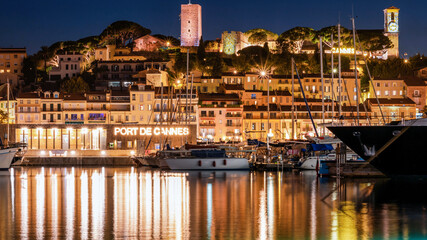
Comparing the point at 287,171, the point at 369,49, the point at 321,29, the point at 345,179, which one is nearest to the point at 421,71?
the point at 369,49

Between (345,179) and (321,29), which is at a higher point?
(321,29)

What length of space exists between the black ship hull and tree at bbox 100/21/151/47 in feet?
314

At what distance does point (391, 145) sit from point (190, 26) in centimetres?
9183

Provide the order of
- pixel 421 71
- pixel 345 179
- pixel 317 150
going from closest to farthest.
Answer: pixel 345 179 → pixel 317 150 → pixel 421 71

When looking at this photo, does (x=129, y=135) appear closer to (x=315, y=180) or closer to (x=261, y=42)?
(x=315, y=180)

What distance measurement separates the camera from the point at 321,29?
128750 millimetres

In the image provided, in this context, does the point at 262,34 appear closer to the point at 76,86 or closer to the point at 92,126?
the point at 76,86

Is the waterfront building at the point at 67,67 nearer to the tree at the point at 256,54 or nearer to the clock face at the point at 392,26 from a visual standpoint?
the tree at the point at 256,54

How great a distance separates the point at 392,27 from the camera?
142m

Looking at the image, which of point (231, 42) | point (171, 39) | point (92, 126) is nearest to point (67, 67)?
point (171, 39)

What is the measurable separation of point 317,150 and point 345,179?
917cm

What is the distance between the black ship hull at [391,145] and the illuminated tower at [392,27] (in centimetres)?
9606

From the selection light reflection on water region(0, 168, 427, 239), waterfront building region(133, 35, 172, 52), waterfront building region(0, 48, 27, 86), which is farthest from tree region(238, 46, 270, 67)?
light reflection on water region(0, 168, 427, 239)

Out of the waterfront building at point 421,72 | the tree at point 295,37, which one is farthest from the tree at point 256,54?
the waterfront building at point 421,72
